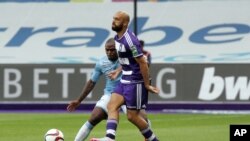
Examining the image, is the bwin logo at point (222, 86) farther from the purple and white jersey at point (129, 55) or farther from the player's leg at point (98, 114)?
the purple and white jersey at point (129, 55)

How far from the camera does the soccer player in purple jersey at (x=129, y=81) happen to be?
13586 millimetres

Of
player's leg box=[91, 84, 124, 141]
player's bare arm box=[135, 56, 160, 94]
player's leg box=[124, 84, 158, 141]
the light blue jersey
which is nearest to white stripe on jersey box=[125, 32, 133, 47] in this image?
player's bare arm box=[135, 56, 160, 94]

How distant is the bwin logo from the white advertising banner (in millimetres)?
5341

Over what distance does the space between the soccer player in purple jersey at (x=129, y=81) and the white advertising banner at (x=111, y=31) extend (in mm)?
19463

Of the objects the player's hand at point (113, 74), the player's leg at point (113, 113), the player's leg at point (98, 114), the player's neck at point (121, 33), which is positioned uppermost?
the player's neck at point (121, 33)

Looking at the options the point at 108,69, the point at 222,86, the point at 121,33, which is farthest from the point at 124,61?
the point at 222,86

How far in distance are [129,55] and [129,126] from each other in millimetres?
7779

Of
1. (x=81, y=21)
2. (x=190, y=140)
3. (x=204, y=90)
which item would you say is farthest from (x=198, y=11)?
(x=190, y=140)

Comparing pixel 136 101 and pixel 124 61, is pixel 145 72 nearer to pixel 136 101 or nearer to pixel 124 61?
pixel 124 61

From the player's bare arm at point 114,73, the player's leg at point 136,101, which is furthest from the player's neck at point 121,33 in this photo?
the player's bare arm at point 114,73

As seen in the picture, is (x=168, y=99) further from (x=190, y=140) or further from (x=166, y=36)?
(x=190, y=140)

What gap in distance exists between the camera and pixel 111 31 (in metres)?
35.4

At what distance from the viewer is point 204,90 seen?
91.4 ft

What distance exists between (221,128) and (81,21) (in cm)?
1645
